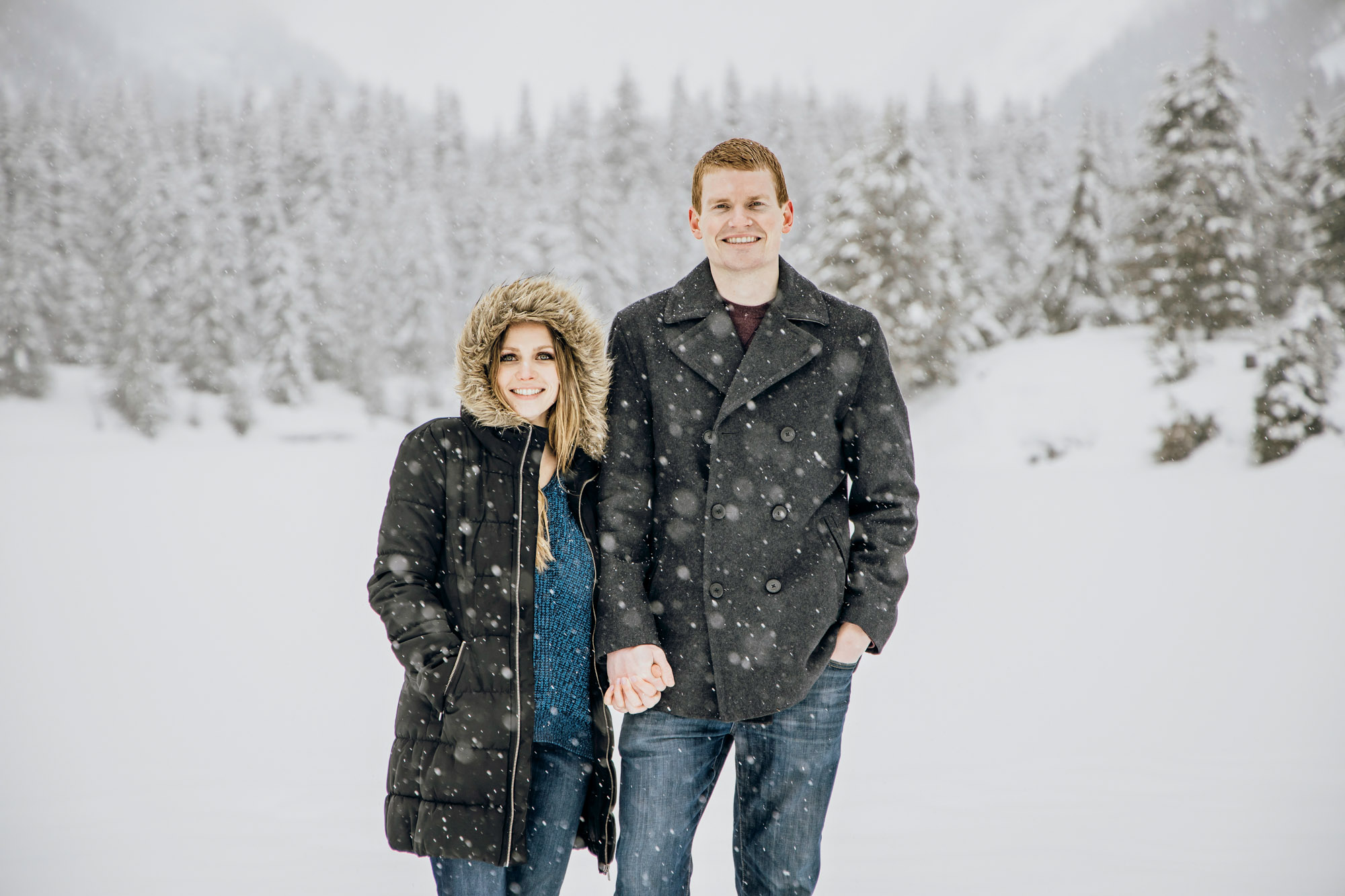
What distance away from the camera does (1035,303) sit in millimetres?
25344

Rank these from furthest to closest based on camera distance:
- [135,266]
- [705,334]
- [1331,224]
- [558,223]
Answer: [135,266], [558,223], [1331,224], [705,334]

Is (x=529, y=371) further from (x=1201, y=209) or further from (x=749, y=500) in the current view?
(x=1201, y=209)

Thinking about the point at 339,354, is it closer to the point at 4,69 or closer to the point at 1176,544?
the point at 4,69

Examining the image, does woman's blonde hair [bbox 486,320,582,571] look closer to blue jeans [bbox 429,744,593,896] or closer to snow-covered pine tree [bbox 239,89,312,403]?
blue jeans [bbox 429,744,593,896]

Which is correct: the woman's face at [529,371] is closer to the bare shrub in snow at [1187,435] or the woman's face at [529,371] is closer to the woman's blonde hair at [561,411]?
the woman's blonde hair at [561,411]

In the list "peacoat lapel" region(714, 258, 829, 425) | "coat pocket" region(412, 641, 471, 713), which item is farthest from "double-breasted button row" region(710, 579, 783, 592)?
"coat pocket" region(412, 641, 471, 713)

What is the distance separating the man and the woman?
0.52 feet

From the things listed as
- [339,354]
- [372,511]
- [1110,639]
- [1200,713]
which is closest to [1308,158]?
[1110,639]

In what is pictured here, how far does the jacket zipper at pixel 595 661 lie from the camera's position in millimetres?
2455

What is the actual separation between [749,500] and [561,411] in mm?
623

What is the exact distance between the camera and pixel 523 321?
2.51 m

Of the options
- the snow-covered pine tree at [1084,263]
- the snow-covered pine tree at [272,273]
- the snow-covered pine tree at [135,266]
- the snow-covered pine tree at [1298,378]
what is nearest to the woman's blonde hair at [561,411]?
the snow-covered pine tree at [1298,378]

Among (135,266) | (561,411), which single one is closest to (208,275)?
(135,266)

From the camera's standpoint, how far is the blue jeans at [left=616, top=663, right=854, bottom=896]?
7.54 feet
